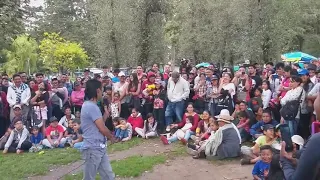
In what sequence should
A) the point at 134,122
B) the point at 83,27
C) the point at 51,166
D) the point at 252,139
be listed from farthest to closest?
the point at 83,27 < the point at 134,122 < the point at 252,139 < the point at 51,166

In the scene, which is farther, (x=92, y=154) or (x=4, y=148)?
(x=4, y=148)

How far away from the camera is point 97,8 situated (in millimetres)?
22266

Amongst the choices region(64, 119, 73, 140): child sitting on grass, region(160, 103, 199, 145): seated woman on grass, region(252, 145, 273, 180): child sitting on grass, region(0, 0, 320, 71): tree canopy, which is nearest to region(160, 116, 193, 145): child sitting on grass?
region(160, 103, 199, 145): seated woman on grass

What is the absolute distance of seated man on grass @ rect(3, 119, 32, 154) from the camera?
32.2 feet

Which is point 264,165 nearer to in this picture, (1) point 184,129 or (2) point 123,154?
(2) point 123,154

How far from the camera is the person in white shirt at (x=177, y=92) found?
10.5 metres

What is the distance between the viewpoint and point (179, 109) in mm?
10688

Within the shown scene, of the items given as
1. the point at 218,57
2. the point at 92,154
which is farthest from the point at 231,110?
the point at 218,57

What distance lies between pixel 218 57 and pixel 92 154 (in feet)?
77.9

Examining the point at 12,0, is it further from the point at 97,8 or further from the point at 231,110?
the point at 97,8

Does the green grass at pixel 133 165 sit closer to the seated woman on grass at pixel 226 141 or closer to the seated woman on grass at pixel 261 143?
the seated woman on grass at pixel 226 141

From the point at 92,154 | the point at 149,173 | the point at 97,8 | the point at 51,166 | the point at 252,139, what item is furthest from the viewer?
the point at 97,8

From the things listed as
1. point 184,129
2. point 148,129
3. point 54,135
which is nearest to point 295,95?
point 184,129

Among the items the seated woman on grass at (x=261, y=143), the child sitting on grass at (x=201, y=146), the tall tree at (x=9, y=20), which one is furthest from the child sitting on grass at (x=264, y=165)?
the tall tree at (x=9, y=20)
